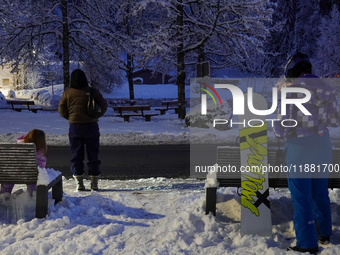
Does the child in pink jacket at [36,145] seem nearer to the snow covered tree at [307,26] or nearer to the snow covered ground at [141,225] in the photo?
the snow covered ground at [141,225]

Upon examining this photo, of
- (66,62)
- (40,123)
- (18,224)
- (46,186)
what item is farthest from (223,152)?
(66,62)

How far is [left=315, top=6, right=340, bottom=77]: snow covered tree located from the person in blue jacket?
36755mm

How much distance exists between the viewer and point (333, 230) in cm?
448

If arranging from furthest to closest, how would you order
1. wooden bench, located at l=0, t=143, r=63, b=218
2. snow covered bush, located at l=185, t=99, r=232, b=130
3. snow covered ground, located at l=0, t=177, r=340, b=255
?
1. snow covered bush, located at l=185, t=99, r=232, b=130
2. wooden bench, located at l=0, t=143, r=63, b=218
3. snow covered ground, located at l=0, t=177, r=340, b=255

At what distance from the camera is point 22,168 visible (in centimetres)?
484

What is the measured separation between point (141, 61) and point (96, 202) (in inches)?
508

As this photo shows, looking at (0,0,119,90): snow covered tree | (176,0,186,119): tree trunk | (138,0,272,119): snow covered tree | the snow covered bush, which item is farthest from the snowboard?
(0,0,119,90): snow covered tree

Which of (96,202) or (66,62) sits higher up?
(66,62)

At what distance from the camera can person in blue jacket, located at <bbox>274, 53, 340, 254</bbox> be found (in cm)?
369

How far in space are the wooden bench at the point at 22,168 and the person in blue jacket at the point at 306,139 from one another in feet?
9.92

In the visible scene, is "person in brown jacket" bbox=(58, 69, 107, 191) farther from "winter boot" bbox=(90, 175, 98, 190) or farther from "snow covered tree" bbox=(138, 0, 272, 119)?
"snow covered tree" bbox=(138, 0, 272, 119)

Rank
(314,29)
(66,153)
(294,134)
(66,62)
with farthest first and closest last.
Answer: (314,29)
(66,62)
(66,153)
(294,134)

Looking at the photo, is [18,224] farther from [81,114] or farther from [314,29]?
[314,29]

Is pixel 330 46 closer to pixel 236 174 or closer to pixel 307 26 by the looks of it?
pixel 307 26
